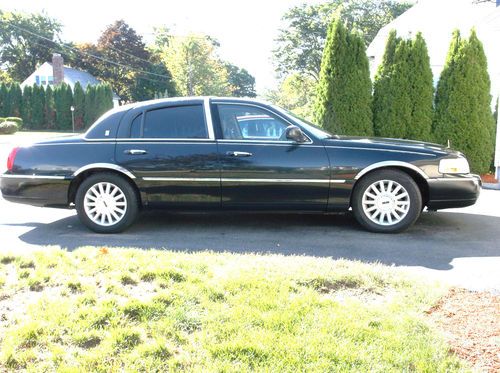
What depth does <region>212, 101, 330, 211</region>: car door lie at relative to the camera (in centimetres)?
570

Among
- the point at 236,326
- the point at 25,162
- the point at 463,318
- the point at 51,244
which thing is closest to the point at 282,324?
the point at 236,326

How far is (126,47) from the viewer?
63.9 metres

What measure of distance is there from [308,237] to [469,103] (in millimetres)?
6811

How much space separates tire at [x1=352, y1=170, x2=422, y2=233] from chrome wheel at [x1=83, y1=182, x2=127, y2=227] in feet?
8.96

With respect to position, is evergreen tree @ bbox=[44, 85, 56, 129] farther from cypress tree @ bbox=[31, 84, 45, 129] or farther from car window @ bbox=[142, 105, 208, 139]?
car window @ bbox=[142, 105, 208, 139]

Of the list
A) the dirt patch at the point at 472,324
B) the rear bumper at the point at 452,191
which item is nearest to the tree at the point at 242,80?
the rear bumper at the point at 452,191

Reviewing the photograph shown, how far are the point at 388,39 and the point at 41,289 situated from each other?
9.82 metres

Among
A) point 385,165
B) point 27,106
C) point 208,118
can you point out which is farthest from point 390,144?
point 27,106

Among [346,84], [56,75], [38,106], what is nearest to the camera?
[346,84]

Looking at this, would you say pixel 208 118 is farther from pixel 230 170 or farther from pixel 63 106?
pixel 63 106

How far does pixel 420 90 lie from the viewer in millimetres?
11031

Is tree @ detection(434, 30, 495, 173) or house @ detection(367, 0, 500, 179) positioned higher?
house @ detection(367, 0, 500, 179)

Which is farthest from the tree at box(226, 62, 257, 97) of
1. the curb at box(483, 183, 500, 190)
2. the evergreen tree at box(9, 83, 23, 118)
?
the curb at box(483, 183, 500, 190)

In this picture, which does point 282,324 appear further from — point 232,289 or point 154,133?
point 154,133
